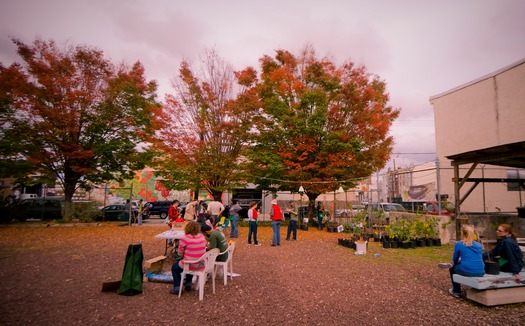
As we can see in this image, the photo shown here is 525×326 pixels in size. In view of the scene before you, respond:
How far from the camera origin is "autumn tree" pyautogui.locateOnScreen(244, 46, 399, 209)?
15.4m

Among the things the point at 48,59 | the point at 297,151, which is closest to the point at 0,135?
the point at 48,59

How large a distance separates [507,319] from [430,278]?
7.43 feet

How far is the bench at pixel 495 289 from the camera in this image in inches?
186

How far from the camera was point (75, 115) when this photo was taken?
14.8 metres

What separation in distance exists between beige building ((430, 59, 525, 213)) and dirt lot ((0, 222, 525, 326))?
9966 millimetres

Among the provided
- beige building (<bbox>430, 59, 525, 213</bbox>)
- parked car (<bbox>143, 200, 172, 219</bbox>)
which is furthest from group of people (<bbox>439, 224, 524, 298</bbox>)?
parked car (<bbox>143, 200, 172, 219</bbox>)

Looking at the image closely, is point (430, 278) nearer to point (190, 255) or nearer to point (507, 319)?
point (507, 319)

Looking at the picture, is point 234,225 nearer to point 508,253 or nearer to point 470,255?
point 470,255

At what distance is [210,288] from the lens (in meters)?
5.86

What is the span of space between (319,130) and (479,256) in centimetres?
1109

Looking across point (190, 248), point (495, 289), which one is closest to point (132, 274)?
point (190, 248)

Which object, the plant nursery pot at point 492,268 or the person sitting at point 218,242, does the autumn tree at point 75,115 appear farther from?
the plant nursery pot at point 492,268

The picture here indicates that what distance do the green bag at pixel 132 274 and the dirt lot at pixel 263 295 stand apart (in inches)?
6.9

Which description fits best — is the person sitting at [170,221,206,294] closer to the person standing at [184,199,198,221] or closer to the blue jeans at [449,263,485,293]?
the person standing at [184,199,198,221]
